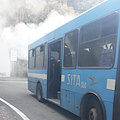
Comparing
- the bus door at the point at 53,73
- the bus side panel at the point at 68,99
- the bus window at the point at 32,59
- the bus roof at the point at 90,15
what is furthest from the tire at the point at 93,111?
the bus window at the point at 32,59

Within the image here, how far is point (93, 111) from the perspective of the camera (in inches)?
173

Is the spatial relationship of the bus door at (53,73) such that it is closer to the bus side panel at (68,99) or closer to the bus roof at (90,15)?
the bus roof at (90,15)

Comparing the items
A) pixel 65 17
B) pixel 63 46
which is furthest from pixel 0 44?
pixel 63 46

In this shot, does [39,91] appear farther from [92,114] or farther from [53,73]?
[92,114]

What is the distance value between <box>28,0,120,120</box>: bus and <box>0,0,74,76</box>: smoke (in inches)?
847

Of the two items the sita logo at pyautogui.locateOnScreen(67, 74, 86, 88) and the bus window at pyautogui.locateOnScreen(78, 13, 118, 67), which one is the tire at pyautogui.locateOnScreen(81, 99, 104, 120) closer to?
the sita logo at pyautogui.locateOnScreen(67, 74, 86, 88)

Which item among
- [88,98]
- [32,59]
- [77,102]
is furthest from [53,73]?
[88,98]

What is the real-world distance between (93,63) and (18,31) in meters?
25.3

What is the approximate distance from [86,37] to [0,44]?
85.1ft

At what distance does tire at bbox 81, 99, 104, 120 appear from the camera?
13.7ft

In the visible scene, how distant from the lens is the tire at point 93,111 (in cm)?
417

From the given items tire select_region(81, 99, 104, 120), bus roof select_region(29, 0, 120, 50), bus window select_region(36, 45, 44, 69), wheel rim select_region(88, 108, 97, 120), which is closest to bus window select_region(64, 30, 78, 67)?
bus roof select_region(29, 0, 120, 50)

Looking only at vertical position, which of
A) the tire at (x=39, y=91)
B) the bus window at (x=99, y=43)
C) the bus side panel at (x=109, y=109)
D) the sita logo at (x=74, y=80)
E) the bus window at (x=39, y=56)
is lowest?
the tire at (x=39, y=91)

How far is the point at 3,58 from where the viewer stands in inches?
1185
